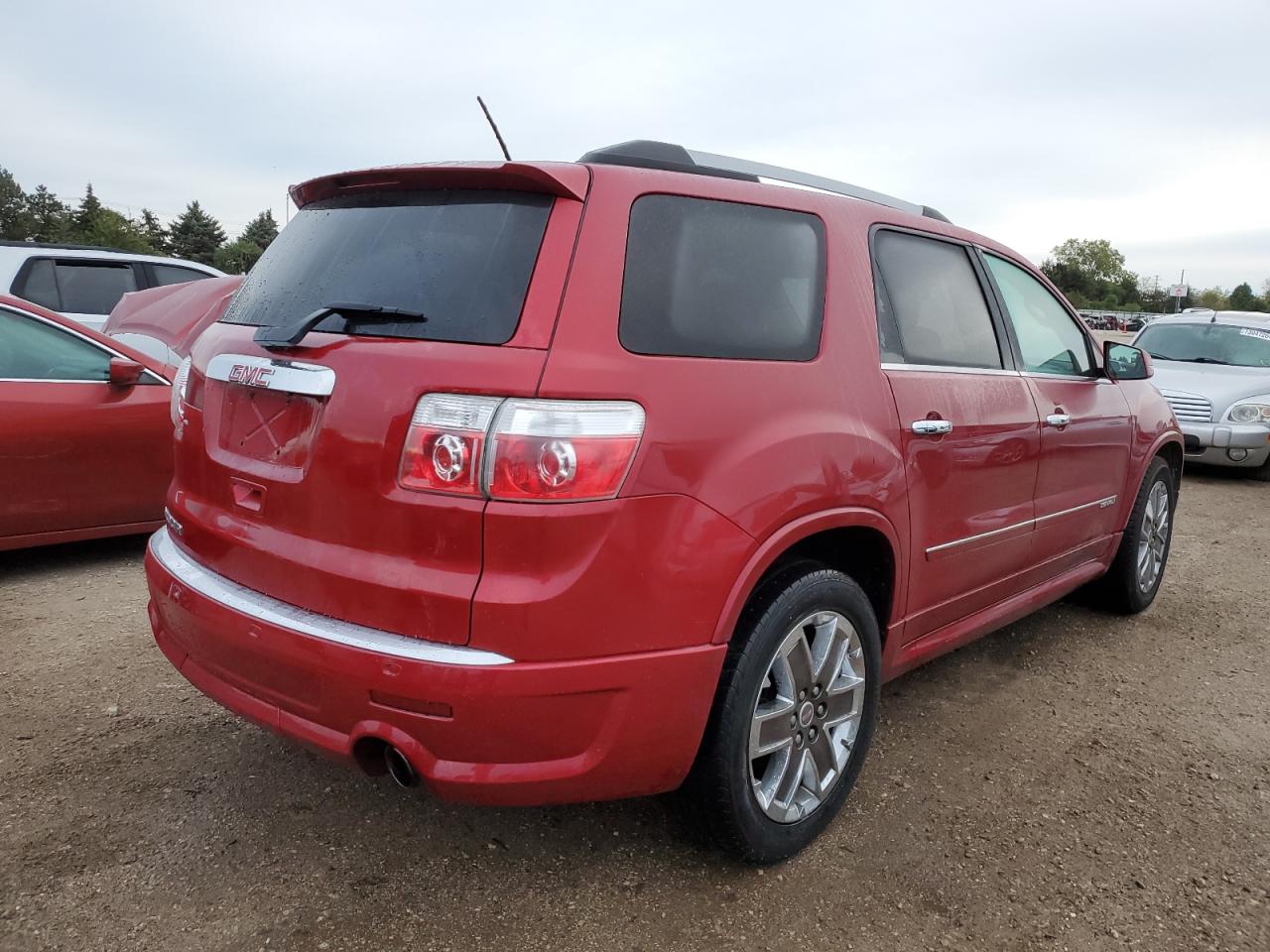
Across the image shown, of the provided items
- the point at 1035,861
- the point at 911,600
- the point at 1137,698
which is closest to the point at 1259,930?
the point at 1035,861

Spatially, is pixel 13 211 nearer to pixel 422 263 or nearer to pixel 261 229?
pixel 261 229

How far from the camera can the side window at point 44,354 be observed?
15.3ft

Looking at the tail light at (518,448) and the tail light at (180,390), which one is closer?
the tail light at (518,448)

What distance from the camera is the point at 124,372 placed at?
16.0 ft

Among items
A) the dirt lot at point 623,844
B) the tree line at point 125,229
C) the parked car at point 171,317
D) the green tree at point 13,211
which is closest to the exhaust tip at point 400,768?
the dirt lot at point 623,844

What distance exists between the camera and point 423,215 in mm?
2264

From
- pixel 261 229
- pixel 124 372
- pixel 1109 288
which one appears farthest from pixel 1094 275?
pixel 124 372

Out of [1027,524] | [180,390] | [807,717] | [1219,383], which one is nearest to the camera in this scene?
[807,717]

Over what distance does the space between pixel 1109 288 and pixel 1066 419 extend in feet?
456

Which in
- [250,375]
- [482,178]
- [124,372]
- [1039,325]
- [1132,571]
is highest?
[482,178]

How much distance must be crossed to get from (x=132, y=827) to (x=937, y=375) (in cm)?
263

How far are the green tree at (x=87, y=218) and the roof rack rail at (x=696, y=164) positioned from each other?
91021mm

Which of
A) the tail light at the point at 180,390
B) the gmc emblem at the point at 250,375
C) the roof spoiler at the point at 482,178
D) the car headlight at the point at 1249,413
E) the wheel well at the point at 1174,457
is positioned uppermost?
the roof spoiler at the point at 482,178

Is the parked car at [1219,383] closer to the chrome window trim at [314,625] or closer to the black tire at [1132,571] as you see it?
the black tire at [1132,571]
